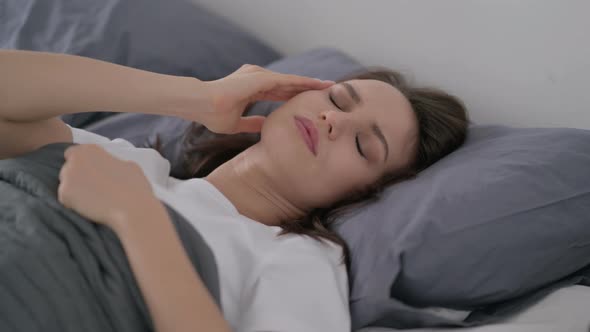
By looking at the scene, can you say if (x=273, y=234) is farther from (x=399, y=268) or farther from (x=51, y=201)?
(x=51, y=201)

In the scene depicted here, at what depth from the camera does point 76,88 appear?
1.06 m

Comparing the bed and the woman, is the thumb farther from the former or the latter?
the bed

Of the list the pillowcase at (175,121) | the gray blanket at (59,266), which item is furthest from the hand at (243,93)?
the gray blanket at (59,266)

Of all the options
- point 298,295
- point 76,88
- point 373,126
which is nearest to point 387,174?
point 373,126

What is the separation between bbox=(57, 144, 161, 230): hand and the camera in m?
0.86

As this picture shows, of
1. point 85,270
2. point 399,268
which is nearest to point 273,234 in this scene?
point 399,268

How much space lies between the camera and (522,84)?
Result: 4.42 feet

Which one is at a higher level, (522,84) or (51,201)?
(522,84)

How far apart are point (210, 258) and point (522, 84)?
81 cm

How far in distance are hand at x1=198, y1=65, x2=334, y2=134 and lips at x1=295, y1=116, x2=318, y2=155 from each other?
118 mm

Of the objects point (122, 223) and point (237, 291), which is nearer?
point (122, 223)

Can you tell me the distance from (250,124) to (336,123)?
0.23m

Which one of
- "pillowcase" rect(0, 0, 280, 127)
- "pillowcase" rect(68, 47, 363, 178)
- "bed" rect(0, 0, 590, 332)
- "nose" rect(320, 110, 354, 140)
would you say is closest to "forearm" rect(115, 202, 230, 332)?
"bed" rect(0, 0, 590, 332)

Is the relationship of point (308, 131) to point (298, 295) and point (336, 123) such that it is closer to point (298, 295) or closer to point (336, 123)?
point (336, 123)
